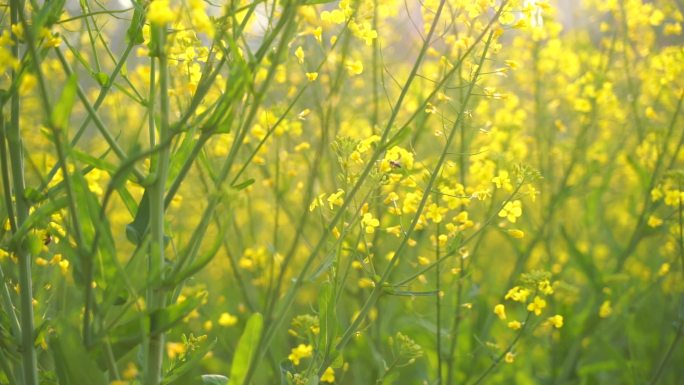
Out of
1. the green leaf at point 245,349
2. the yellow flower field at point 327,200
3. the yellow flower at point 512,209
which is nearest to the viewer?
the yellow flower field at point 327,200

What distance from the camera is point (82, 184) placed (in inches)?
51.9

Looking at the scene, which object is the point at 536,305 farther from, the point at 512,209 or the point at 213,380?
the point at 213,380

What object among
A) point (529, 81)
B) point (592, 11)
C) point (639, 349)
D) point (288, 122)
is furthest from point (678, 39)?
point (288, 122)

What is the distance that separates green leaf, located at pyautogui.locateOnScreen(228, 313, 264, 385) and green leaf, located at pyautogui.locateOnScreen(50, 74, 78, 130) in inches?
22.1

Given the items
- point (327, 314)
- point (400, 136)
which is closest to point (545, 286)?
point (327, 314)

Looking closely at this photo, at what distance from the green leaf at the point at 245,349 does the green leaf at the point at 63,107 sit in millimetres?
563

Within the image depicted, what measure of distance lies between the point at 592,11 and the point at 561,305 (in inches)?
84.7

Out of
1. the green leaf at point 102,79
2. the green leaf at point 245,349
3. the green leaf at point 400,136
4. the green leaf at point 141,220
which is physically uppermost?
the green leaf at point 102,79

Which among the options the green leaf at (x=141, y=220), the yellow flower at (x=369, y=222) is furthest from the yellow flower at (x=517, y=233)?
the green leaf at (x=141, y=220)

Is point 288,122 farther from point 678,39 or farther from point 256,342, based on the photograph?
point 678,39

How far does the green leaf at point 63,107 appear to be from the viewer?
3.75 feet

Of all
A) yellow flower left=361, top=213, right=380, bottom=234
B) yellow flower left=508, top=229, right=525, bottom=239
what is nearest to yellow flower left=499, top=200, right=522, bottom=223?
yellow flower left=508, top=229, right=525, bottom=239

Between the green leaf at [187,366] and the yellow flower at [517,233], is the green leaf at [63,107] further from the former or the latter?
the yellow flower at [517,233]

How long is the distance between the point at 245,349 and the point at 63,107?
2.07 feet
